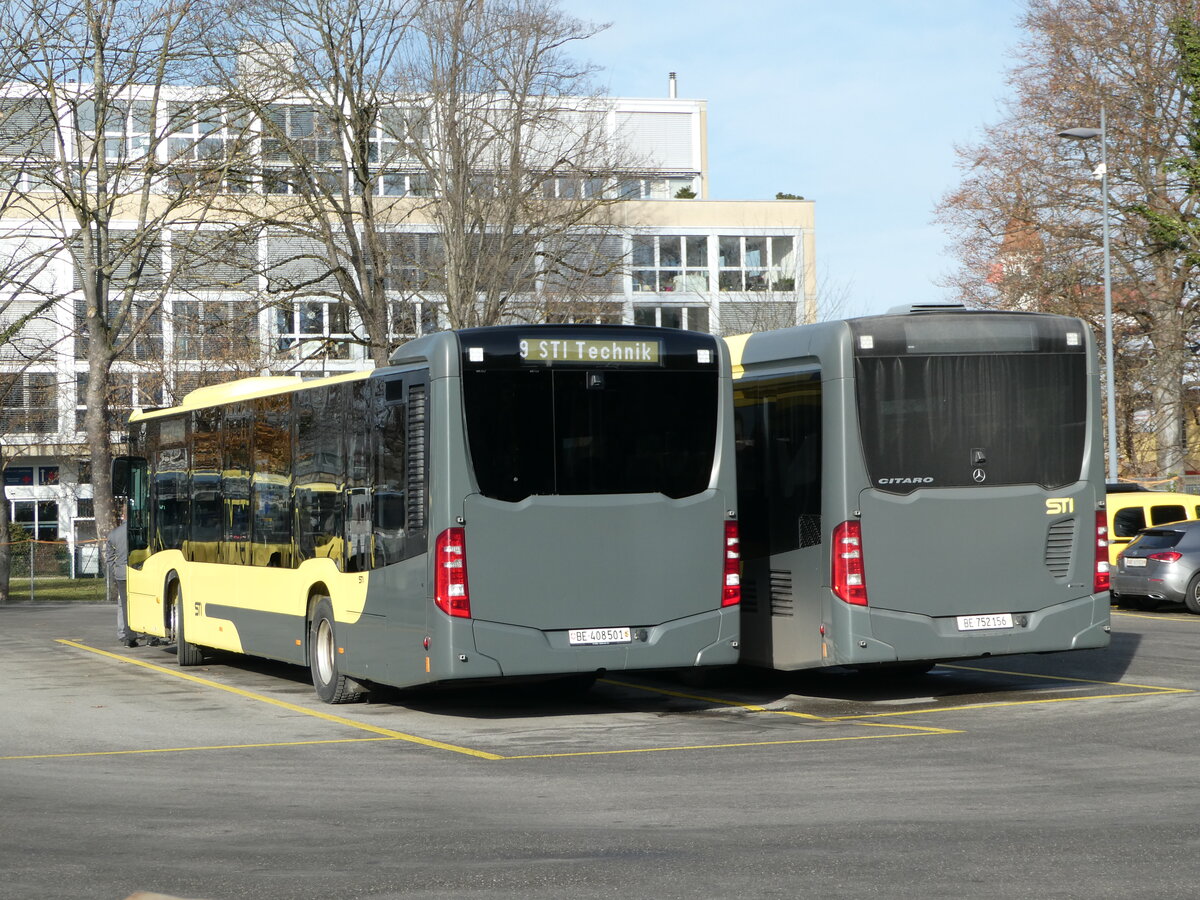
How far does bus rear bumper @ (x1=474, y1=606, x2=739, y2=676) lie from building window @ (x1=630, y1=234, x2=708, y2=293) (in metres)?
56.6

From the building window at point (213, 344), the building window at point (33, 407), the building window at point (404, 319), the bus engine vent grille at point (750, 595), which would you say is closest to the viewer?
the bus engine vent grille at point (750, 595)

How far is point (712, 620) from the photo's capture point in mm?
13953

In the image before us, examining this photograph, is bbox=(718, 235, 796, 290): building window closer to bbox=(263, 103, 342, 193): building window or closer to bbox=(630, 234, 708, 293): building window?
bbox=(630, 234, 708, 293): building window

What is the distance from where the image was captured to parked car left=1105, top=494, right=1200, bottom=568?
1131 inches

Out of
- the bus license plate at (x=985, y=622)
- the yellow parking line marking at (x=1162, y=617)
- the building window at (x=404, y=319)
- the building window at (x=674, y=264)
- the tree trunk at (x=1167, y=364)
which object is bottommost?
the yellow parking line marking at (x=1162, y=617)

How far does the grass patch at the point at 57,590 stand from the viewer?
42531 mm

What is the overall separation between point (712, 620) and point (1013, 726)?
253 centimetres

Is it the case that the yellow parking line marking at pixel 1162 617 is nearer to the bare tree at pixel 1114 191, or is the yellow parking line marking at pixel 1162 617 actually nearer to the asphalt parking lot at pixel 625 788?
the asphalt parking lot at pixel 625 788

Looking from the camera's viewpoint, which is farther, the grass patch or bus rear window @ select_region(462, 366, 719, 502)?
the grass patch

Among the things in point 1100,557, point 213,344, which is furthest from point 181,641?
point 213,344

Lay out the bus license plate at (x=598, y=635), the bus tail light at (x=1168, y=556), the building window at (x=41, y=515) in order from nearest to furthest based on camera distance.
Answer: the bus license plate at (x=598, y=635) < the bus tail light at (x=1168, y=556) < the building window at (x=41, y=515)

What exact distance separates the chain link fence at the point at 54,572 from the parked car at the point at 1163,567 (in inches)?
996

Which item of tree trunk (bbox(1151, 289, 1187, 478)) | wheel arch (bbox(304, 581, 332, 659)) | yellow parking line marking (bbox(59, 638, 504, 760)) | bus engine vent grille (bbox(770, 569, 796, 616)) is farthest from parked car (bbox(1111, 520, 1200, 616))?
tree trunk (bbox(1151, 289, 1187, 478))

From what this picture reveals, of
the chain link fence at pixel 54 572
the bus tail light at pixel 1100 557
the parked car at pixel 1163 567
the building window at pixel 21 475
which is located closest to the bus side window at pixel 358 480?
the bus tail light at pixel 1100 557
